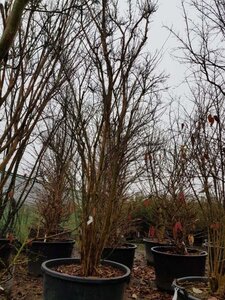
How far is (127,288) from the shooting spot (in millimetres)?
4863

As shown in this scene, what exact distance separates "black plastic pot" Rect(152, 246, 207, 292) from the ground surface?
0.15 meters

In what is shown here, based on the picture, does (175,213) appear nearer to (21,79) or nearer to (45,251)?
(45,251)

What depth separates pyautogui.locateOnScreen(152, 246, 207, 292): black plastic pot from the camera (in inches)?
185

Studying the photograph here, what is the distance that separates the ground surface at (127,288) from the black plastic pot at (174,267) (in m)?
0.15

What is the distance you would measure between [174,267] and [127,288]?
0.66m

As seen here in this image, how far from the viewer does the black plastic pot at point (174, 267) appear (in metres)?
4.70

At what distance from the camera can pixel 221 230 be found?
3133 mm

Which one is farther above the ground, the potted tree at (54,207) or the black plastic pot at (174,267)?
the potted tree at (54,207)

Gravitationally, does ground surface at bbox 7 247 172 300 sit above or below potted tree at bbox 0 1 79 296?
→ below

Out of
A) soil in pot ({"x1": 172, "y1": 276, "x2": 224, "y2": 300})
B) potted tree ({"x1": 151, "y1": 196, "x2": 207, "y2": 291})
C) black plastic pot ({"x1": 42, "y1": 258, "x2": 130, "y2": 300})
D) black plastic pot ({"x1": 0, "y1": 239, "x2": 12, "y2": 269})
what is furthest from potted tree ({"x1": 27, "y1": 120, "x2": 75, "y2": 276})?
soil in pot ({"x1": 172, "y1": 276, "x2": 224, "y2": 300})

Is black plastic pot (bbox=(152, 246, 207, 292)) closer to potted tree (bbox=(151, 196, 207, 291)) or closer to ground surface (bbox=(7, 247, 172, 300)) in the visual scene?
potted tree (bbox=(151, 196, 207, 291))

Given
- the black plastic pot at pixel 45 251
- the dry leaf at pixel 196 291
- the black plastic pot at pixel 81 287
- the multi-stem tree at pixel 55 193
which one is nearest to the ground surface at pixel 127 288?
the black plastic pot at pixel 45 251

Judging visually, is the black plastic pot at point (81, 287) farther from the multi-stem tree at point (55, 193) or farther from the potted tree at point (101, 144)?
the multi-stem tree at point (55, 193)

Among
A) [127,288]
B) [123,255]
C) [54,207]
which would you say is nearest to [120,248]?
[123,255]
